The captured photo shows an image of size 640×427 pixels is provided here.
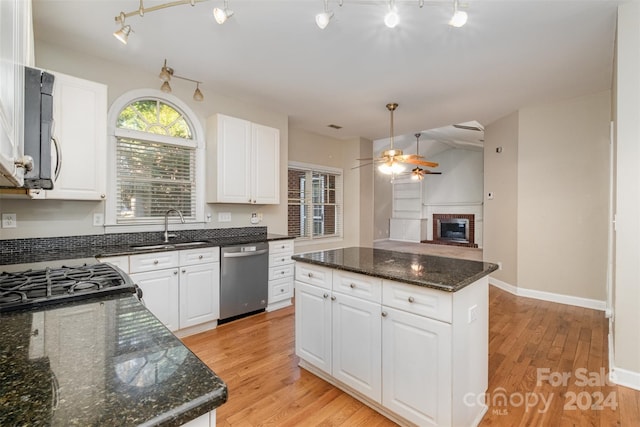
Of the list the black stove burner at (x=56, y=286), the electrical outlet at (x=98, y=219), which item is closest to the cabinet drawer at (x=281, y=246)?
the electrical outlet at (x=98, y=219)

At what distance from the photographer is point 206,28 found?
2.46m

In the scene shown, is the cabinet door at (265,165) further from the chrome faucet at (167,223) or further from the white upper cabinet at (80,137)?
the white upper cabinet at (80,137)

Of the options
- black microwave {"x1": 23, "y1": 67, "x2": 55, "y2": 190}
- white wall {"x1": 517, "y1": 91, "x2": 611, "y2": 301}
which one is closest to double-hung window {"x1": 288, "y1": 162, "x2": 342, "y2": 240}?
white wall {"x1": 517, "y1": 91, "x2": 611, "y2": 301}

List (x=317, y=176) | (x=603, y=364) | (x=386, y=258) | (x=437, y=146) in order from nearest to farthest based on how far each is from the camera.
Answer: (x=386, y=258)
(x=603, y=364)
(x=317, y=176)
(x=437, y=146)

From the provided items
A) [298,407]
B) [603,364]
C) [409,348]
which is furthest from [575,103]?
[298,407]

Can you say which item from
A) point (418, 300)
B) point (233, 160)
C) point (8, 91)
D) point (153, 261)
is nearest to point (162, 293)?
point (153, 261)

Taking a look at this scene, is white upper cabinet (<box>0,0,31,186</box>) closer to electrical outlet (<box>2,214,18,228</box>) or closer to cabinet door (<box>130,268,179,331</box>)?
cabinet door (<box>130,268,179,331</box>)

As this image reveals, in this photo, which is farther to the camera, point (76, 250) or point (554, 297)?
point (554, 297)

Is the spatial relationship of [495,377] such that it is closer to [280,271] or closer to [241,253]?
[280,271]

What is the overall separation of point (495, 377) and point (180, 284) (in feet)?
9.34

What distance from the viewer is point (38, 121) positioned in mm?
1057

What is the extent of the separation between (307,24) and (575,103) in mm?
3766

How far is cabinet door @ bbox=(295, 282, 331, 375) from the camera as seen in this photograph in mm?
2184

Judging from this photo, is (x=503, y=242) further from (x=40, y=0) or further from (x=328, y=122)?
(x=40, y=0)
